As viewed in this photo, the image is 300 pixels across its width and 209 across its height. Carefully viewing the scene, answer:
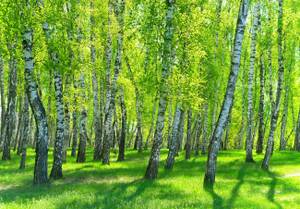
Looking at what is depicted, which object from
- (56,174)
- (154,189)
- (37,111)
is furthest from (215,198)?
(56,174)

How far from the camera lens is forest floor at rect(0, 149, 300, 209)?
14781mm

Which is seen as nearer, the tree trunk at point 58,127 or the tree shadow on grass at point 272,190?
the tree shadow on grass at point 272,190

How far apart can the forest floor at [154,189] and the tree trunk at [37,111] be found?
78cm

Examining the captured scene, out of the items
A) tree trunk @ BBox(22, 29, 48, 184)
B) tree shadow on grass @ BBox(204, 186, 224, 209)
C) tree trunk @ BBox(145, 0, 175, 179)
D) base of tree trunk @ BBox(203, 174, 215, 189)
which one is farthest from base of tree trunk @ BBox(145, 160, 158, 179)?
tree trunk @ BBox(22, 29, 48, 184)

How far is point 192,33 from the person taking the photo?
24703 mm

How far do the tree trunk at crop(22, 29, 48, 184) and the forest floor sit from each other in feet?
2.56

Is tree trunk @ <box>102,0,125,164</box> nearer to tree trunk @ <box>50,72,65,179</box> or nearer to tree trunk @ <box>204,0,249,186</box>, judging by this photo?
tree trunk @ <box>50,72,65,179</box>

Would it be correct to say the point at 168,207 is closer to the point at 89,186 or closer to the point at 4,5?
the point at 89,186

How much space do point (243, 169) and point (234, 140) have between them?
164ft

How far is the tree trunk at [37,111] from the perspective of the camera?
62.5 feet

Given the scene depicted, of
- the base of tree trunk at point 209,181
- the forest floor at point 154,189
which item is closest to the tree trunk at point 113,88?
the forest floor at point 154,189

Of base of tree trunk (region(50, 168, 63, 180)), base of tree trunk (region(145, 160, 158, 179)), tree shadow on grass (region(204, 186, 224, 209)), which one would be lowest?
tree shadow on grass (region(204, 186, 224, 209))

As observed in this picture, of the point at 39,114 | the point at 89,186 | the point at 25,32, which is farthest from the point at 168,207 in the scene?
the point at 25,32

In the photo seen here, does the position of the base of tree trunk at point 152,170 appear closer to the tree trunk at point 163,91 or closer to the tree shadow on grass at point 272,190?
the tree trunk at point 163,91
